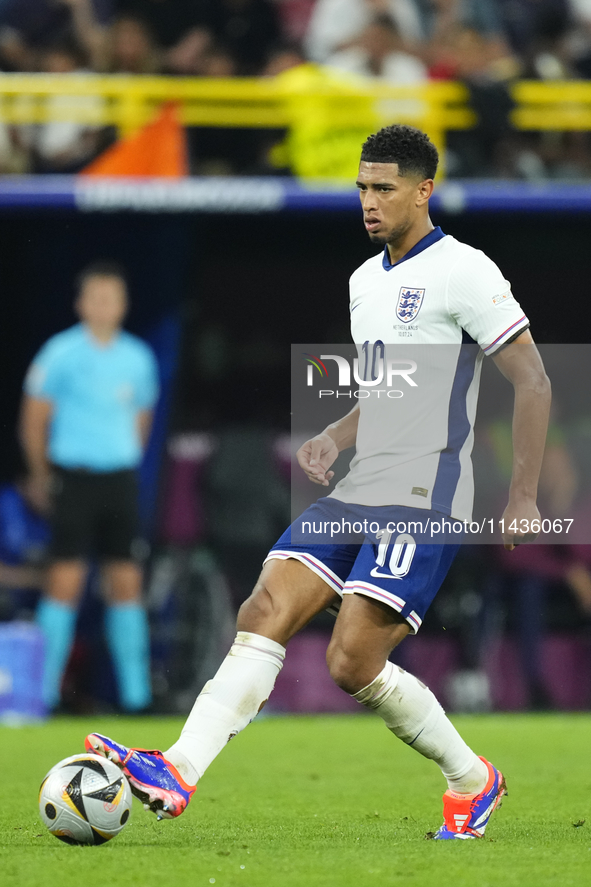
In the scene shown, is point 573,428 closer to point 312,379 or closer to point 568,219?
point 568,219

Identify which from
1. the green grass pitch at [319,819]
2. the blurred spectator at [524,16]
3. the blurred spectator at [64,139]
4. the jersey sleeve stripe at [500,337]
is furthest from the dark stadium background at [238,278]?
the jersey sleeve stripe at [500,337]

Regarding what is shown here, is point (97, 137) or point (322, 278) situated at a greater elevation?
point (97, 137)

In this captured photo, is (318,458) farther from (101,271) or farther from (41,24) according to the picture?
(41,24)

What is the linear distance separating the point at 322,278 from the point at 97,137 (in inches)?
81.4

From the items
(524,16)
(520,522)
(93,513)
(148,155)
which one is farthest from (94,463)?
(524,16)

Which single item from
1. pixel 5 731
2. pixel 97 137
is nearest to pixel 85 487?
pixel 5 731

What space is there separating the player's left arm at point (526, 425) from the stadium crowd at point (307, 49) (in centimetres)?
559

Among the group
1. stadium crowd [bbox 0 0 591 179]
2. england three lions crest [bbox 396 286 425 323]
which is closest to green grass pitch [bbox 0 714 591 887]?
england three lions crest [bbox 396 286 425 323]

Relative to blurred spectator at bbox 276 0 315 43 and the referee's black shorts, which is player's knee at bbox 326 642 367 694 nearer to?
the referee's black shorts

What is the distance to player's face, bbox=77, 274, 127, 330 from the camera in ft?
30.3

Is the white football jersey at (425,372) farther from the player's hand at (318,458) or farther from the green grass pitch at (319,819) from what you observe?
the green grass pitch at (319,819)

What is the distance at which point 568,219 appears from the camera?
9.73 metres

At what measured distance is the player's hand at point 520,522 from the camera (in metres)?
4.30

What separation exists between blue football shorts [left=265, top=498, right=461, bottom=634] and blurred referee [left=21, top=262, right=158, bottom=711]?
4.48m
